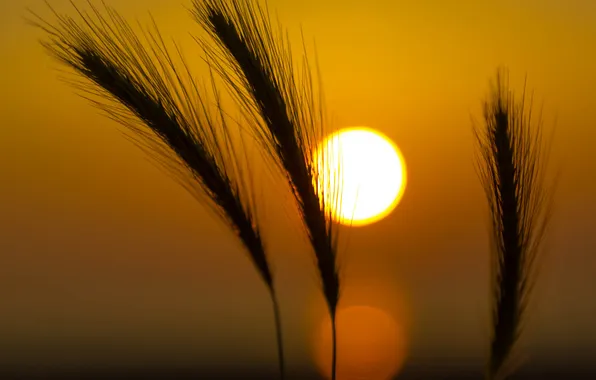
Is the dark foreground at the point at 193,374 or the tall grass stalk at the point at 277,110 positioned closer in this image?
the tall grass stalk at the point at 277,110

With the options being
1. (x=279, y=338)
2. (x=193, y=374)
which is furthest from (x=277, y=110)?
(x=193, y=374)

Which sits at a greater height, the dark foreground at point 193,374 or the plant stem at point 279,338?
the dark foreground at point 193,374

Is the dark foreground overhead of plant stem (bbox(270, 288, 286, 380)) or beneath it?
overhead

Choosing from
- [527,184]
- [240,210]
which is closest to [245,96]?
[240,210]

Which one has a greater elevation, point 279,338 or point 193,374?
point 193,374

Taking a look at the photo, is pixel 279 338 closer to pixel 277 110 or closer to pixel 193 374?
pixel 277 110

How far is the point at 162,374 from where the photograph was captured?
5.93 metres

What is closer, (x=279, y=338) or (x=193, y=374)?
(x=279, y=338)

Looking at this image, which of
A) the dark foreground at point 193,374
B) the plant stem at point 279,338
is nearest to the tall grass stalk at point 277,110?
the plant stem at point 279,338

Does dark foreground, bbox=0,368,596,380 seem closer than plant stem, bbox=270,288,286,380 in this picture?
No

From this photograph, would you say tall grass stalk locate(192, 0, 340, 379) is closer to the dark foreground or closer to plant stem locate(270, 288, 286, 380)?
plant stem locate(270, 288, 286, 380)

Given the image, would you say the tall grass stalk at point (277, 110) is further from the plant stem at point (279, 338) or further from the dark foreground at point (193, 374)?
the dark foreground at point (193, 374)

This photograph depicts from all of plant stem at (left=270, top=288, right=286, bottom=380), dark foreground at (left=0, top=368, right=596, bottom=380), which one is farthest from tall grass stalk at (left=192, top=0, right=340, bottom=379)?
dark foreground at (left=0, top=368, right=596, bottom=380)

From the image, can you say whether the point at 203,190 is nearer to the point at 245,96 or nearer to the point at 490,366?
the point at 245,96
